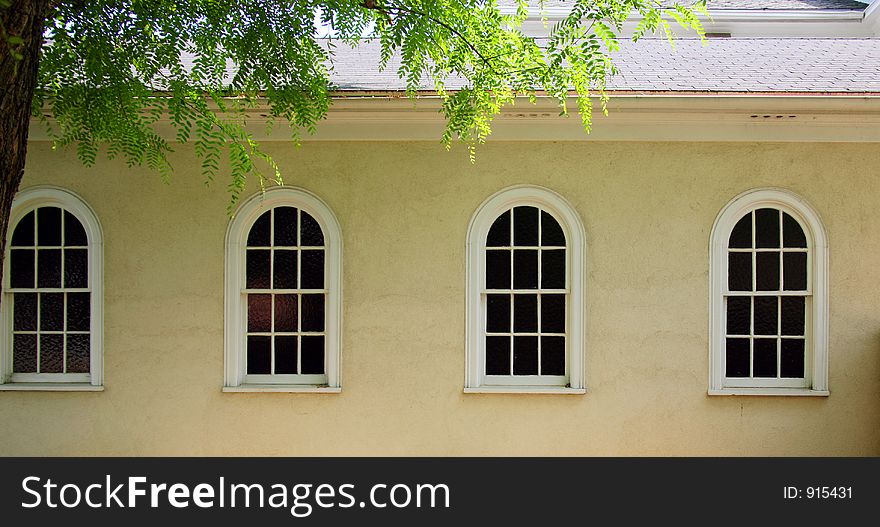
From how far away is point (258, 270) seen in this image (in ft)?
21.5

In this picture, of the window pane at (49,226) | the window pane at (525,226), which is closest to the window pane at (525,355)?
the window pane at (525,226)

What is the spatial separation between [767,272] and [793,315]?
486 millimetres

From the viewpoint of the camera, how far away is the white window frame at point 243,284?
21.0 ft

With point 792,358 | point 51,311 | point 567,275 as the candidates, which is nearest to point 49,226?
point 51,311

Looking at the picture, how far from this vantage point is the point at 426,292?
21.0 feet

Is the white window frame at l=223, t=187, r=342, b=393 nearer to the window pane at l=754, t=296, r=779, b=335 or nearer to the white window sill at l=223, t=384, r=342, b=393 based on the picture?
the white window sill at l=223, t=384, r=342, b=393

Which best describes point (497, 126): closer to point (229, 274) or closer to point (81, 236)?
point (229, 274)

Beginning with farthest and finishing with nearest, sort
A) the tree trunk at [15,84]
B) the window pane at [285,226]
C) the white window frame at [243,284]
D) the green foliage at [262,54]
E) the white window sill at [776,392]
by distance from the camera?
the window pane at [285,226] → the white window frame at [243,284] → the white window sill at [776,392] → the green foliage at [262,54] → the tree trunk at [15,84]

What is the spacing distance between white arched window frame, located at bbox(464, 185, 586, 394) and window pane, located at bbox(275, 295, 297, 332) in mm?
1689

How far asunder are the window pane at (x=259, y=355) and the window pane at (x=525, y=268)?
2457 millimetres

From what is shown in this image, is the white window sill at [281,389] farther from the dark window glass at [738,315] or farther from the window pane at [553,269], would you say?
the dark window glass at [738,315]

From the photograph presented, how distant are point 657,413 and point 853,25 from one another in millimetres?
9250

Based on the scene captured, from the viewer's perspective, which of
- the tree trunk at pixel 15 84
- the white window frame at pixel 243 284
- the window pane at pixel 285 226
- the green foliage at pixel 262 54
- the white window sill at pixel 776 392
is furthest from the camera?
the window pane at pixel 285 226

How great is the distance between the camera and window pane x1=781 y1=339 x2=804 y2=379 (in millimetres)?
6469
